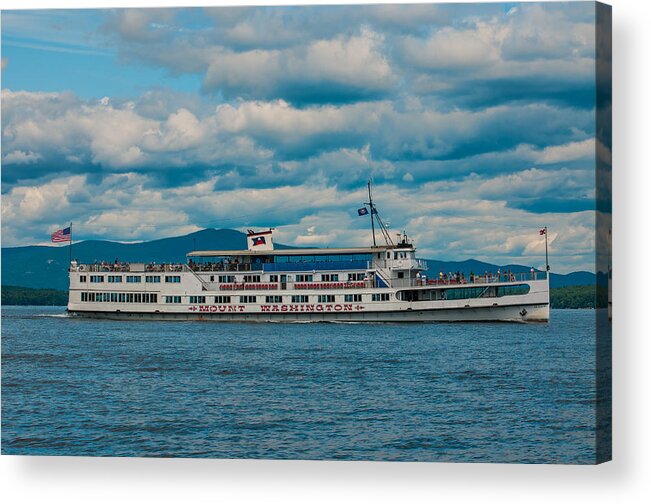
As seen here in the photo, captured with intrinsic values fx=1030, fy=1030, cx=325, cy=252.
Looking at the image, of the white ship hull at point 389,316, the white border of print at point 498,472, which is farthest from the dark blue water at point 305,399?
the white ship hull at point 389,316

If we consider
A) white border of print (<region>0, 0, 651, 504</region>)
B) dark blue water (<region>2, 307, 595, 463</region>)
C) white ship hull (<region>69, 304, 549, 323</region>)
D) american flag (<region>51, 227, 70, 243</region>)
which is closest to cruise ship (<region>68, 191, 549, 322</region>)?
white ship hull (<region>69, 304, 549, 323</region>)

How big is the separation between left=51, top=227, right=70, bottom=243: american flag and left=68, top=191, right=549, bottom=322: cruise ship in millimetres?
17326

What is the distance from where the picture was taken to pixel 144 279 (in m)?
52.5

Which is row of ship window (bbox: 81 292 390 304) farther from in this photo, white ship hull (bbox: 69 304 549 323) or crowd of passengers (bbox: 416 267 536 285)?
crowd of passengers (bbox: 416 267 536 285)

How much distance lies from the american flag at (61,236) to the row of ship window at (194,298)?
19.1m

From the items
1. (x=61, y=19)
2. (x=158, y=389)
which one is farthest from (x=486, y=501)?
(x=61, y=19)

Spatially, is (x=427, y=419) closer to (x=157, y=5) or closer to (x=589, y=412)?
(x=589, y=412)

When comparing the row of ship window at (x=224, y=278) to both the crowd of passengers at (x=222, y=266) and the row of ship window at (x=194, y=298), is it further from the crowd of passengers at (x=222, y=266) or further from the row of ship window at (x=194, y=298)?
the row of ship window at (x=194, y=298)

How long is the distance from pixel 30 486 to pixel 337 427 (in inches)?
247

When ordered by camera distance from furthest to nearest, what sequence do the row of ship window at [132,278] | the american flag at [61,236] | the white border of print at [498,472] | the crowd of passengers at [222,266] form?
1. the row of ship window at [132,278]
2. the crowd of passengers at [222,266]
3. the american flag at [61,236]
4. the white border of print at [498,472]

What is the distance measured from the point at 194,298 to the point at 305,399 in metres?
28.2

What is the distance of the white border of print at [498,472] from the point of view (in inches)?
699

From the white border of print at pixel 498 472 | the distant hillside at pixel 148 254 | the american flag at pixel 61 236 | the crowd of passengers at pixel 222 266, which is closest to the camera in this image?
the white border of print at pixel 498 472

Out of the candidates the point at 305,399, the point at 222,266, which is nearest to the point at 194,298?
the point at 222,266
